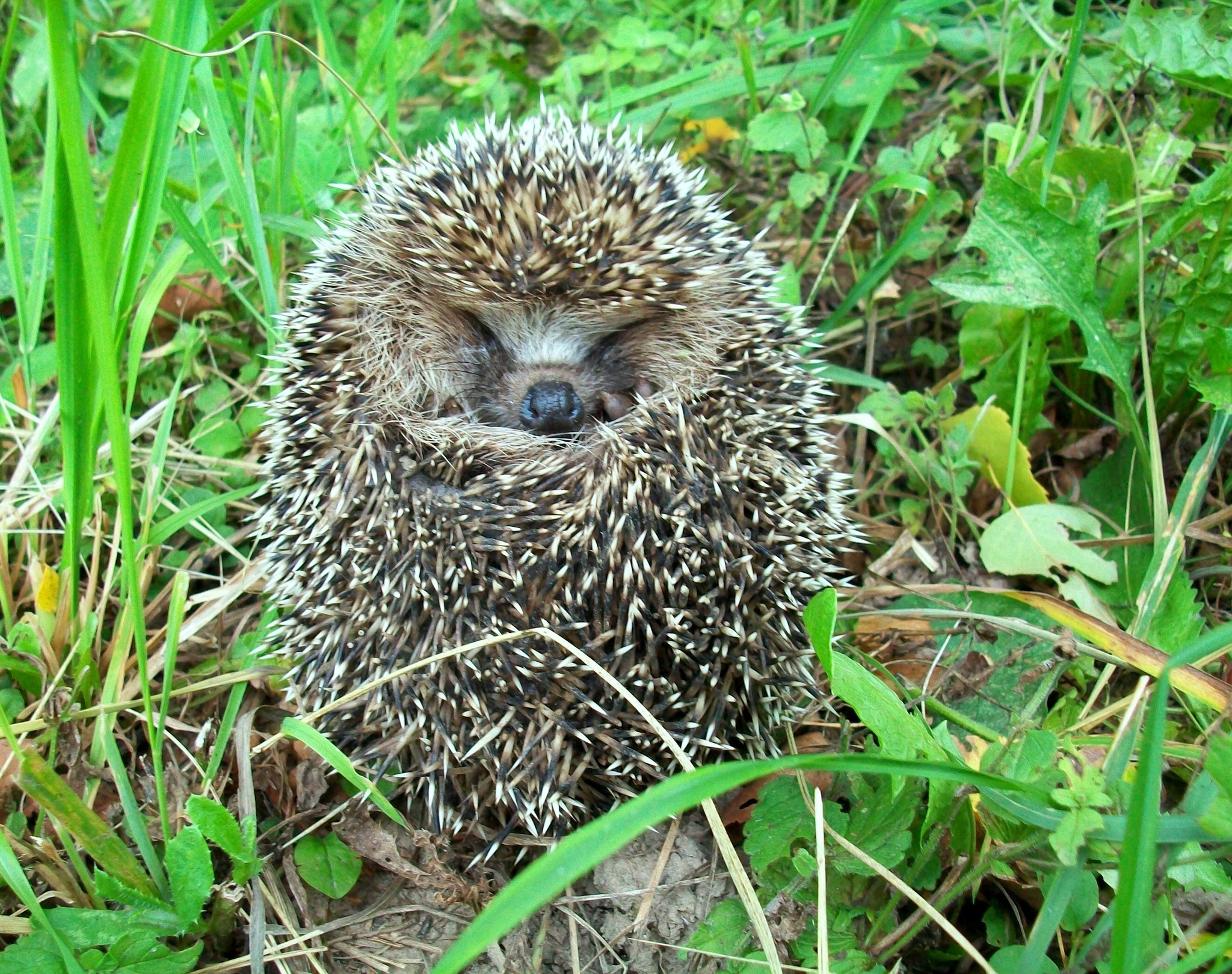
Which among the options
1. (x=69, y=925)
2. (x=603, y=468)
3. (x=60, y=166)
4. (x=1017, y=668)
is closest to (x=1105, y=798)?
(x=1017, y=668)

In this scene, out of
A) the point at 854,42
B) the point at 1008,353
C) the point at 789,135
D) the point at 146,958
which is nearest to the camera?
the point at 146,958

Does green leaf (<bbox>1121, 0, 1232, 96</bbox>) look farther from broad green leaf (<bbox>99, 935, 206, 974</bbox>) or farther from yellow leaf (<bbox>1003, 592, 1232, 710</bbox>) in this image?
broad green leaf (<bbox>99, 935, 206, 974</bbox>)

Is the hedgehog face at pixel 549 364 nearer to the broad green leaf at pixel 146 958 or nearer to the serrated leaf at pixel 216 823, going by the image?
the serrated leaf at pixel 216 823

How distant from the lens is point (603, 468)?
2.57 m

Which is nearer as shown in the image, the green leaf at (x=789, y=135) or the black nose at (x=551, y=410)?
the black nose at (x=551, y=410)

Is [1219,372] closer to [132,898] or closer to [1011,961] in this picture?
[1011,961]

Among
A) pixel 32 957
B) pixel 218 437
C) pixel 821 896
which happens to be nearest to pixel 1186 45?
pixel 821 896

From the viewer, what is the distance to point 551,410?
303 centimetres

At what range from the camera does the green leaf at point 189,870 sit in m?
2.27

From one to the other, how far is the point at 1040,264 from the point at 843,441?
989mm

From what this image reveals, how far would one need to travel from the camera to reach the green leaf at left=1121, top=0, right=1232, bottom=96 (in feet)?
10.4

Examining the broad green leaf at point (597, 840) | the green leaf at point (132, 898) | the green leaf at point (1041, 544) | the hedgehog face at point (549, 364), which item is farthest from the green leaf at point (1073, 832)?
the green leaf at point (132, 898)

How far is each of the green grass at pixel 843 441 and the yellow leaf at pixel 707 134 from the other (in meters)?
0.08

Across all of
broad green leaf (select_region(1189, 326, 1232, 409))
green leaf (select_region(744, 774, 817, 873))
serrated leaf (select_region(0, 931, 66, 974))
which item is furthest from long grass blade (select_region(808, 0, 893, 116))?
serrated leaf (select_region(0, 931, 66, 974))
